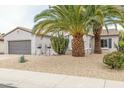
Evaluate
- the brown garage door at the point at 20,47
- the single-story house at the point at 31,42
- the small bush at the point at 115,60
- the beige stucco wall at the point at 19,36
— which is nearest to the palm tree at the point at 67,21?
the small bush at the point at 115,60

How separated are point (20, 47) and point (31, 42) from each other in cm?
253

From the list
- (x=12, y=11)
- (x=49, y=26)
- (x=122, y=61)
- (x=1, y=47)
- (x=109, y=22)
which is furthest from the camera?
(x=1, y=47)

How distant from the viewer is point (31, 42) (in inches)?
1083

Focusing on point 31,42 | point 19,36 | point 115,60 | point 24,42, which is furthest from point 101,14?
point 19,36

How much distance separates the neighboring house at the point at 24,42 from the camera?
27266 mm

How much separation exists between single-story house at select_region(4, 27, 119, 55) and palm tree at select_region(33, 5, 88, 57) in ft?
32.4

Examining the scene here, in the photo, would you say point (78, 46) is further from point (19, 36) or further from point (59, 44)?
point (19, 36)

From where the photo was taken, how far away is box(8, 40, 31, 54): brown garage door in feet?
92.2

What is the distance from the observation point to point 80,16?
15.7 m

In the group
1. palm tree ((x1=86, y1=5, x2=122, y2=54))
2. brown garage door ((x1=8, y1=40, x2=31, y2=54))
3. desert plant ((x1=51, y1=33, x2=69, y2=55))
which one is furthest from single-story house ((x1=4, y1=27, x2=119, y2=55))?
palm tree ((x1=86, y1=5, x2=122, y2=54))

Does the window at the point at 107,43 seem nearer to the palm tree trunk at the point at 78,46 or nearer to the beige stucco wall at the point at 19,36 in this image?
the beige stucco wall at the point at 19,36

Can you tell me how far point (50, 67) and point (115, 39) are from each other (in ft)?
57.5
